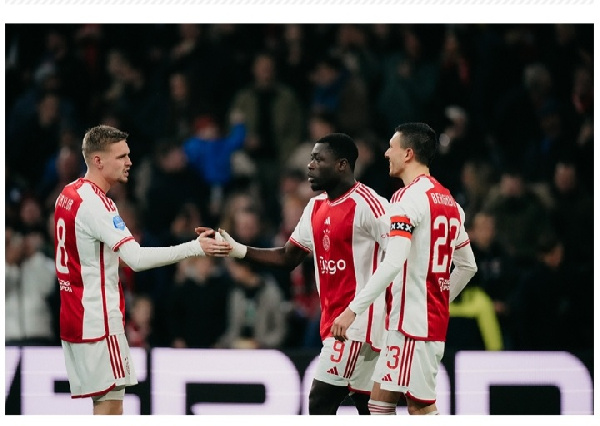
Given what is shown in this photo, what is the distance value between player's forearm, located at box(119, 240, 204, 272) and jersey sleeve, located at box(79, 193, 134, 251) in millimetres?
52

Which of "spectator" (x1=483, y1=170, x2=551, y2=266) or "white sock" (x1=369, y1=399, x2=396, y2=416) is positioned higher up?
"spectator" (x1=483, y1=170, x2=551, y2=266)

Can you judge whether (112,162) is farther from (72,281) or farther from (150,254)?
(72,281)

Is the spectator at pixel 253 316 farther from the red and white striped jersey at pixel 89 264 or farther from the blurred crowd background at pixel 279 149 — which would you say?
the red and white striped jersey at pixel 89 264

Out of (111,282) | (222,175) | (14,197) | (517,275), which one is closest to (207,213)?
(222,175)

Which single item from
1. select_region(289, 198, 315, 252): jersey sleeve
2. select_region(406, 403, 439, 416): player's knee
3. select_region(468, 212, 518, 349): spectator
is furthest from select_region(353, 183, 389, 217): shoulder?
select_region(468, 212, 518, 349): spectator

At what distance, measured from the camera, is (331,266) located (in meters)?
6.84

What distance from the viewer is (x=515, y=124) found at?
12.0 metres

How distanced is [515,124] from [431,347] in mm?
6020

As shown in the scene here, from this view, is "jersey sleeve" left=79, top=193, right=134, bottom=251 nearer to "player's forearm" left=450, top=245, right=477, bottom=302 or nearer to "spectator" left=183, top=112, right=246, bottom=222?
"player's forearm" left=450, top=245, right=477, bottom=302

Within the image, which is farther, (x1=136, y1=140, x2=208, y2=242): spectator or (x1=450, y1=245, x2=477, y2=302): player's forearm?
(x1=136, y1=140, x2=208, y2=242): spectator

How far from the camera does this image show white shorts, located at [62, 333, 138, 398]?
654 cm

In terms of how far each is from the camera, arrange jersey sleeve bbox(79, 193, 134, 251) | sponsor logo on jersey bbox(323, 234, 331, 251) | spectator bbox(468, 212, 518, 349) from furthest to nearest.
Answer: spectator bbox(468, 212, 518, 349) → sponsor logo on jersey bbox(323, 234, 331, 251) → jersey sleeve bbox(79, 193, 134, 251)

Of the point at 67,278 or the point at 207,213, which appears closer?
the point at 67,278

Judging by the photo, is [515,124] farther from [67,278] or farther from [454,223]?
[67,278]
